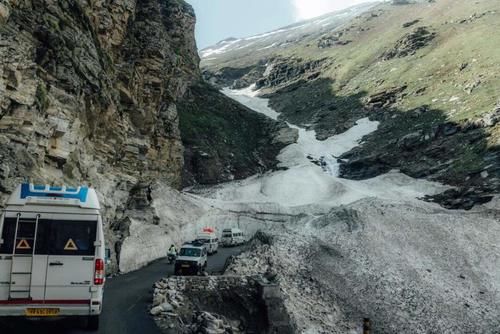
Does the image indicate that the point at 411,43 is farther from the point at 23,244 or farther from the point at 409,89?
the point at 23,244

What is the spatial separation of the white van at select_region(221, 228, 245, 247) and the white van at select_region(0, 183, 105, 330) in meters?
35.1

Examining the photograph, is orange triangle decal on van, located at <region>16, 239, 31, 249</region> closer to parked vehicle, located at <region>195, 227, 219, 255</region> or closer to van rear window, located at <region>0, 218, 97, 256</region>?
van rear window, located at <region>0, 218, 97, 256</region>

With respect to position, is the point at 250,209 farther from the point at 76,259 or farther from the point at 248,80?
the point at 248,80

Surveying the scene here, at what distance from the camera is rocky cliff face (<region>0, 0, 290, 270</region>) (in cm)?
1847

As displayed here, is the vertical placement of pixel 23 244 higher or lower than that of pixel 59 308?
higher

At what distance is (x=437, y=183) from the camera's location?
55500 millimetres

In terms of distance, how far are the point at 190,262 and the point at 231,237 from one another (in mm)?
20495

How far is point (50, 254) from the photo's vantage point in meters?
10.8

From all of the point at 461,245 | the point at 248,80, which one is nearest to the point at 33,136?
the point at 461,245

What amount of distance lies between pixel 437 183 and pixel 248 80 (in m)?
113

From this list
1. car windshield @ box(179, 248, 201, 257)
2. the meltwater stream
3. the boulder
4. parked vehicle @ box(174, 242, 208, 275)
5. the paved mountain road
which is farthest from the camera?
the meltwater stream

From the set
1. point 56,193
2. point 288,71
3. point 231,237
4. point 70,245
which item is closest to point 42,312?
point 70,245

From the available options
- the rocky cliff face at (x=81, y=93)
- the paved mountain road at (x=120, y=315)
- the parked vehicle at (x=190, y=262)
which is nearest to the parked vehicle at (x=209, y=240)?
the rocky cliff face at (x=81, y=93)

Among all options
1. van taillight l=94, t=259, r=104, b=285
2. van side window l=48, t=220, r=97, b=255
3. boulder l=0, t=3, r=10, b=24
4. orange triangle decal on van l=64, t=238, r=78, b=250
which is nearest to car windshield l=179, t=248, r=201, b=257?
boulder l=0, t=3, r=10, b=24
